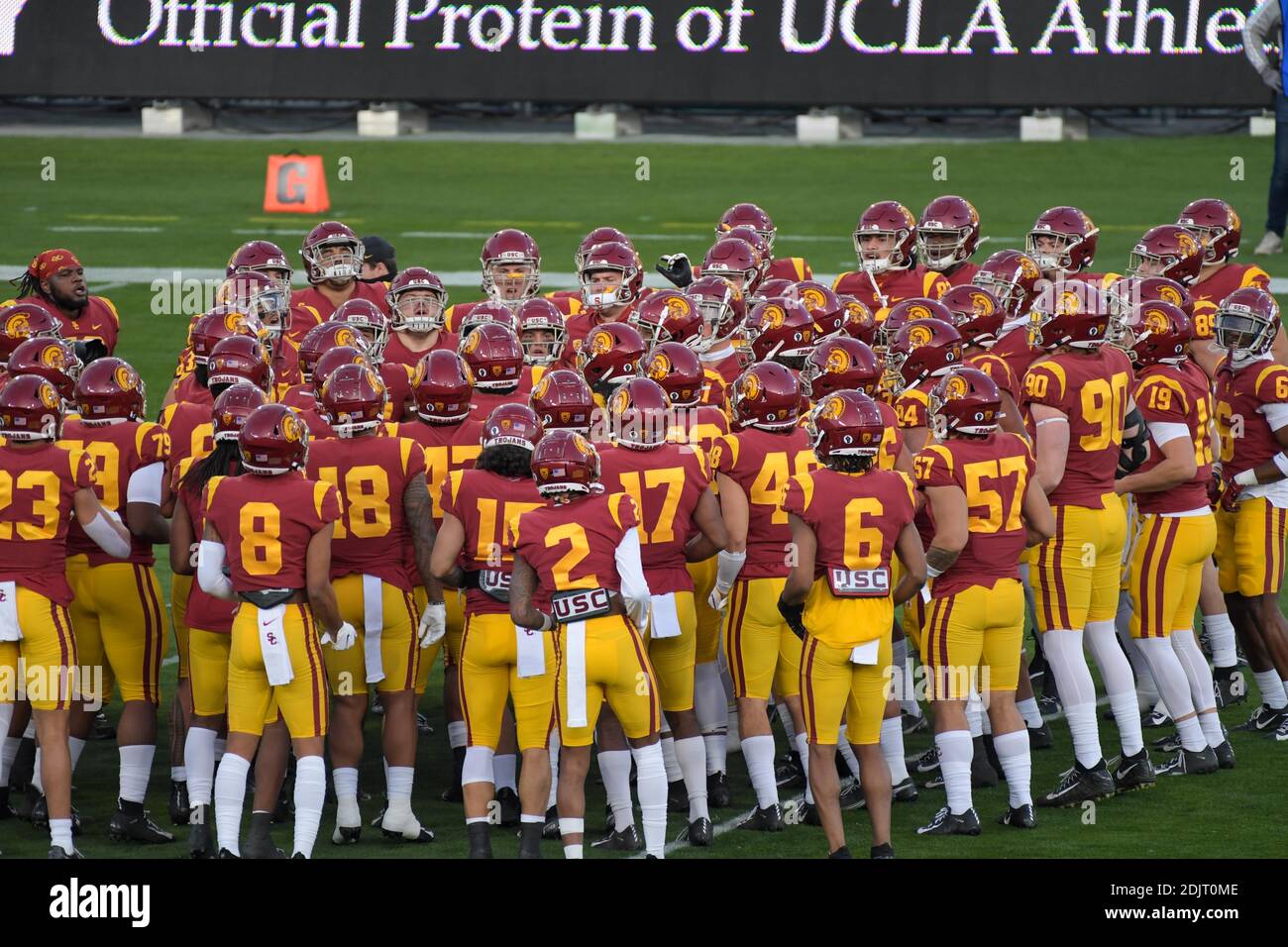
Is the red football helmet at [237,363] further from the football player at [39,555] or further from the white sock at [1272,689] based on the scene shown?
the white sock at [1272,689]

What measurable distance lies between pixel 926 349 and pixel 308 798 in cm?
342

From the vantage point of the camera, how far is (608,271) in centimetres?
1051

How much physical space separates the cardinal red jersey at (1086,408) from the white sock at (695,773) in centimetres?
198

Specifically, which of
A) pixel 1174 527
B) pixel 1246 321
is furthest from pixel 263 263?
pixel 1246 321

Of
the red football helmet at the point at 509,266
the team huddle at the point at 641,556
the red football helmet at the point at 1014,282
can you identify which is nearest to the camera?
the team huddle at the point at 641,556

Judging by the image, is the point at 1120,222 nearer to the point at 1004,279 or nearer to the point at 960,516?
the point at 1004,279

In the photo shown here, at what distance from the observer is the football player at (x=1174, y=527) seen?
8898mm

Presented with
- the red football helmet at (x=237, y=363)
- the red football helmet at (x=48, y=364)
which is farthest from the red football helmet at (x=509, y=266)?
the red football helmet at (x=48, y=364)

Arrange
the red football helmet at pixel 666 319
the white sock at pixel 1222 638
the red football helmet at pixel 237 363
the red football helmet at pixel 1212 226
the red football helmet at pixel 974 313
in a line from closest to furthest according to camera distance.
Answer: the red football helmet at pixel 237 363 → the red football helmet at pixel 666 319 → the red football helmet at pixel 974 313 → the white sock at pixel 1222 638 → the red football helmet at pixel 1212 226

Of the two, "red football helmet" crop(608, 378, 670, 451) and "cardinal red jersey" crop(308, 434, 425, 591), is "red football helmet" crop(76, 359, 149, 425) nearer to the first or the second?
"cardinal red jersey" crop(308, 434, 425, 591)

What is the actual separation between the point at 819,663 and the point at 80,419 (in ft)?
10.8

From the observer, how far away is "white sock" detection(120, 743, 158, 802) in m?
8.12

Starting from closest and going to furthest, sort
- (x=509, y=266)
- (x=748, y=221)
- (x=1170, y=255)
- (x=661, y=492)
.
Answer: (x=661, y=492) < (x=1170, y=255) < (x=509, y=266) < (x=748, y=221)

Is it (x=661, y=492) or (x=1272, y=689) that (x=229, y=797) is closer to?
(x=661, y=492)
